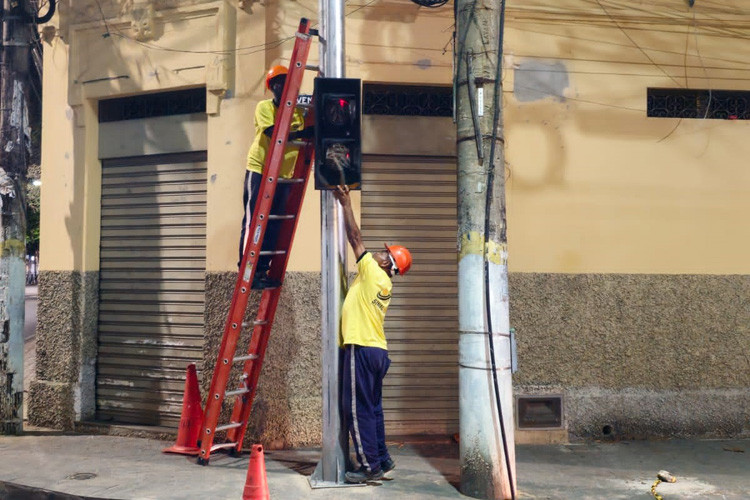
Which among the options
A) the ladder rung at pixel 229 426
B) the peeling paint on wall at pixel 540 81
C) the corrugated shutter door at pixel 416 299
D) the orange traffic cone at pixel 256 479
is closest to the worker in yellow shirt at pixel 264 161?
the ladder rung at pixel 229 426

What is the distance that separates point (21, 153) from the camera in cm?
909

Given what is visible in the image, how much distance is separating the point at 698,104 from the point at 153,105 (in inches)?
256

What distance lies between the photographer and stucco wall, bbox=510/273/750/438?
882cm

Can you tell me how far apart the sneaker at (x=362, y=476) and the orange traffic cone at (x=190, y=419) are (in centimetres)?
195

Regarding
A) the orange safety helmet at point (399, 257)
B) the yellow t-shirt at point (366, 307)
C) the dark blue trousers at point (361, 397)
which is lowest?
the dark blue trousers at point (361, 397)

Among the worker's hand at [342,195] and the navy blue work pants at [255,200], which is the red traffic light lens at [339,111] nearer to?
the worker's hand at [342,195]

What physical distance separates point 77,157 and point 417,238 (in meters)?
4.29

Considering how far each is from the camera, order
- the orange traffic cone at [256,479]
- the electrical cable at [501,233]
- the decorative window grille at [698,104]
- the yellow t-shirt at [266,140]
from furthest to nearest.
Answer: the decorative window grille at [698,104] < the yellow t-shirt at [266,140] < the electrical cable at [501,233] < the orange traffic cone at [256,479]

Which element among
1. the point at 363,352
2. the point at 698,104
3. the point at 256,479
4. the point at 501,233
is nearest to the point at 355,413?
the point at 363,352

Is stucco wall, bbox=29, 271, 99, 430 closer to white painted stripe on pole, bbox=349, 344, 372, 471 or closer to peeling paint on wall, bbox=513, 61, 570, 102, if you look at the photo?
white painted stripe on pole, bbox=349, 344, 372, 471

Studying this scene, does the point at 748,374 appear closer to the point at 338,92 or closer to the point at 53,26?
the point at 338,92

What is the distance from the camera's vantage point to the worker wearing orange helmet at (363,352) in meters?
6.84

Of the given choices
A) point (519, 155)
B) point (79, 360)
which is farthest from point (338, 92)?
point (79, 360)

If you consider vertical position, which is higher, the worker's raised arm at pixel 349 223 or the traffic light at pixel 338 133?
the traffic light at pixel 338 133
